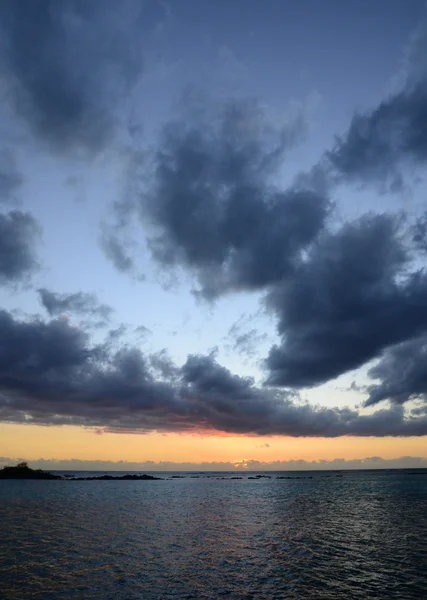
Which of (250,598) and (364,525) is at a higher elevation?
(250,598)

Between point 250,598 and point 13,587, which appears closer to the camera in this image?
point 250,598

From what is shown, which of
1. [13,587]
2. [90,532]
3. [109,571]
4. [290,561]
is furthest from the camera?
[90,532]

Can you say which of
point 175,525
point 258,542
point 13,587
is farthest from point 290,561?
point 175,525

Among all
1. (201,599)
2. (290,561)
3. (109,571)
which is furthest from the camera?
(290,561)

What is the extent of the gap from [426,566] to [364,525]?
1006 inches

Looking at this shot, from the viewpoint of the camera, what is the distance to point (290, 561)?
34.6 meters

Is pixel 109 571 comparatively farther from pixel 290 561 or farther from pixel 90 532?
pixel 90 532

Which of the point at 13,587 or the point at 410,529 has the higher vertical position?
the point at 13,587

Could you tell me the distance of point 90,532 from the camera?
4859cm

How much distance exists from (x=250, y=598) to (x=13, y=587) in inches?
613

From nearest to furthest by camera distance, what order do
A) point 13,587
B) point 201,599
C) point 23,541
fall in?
point 201,599
point 13,587
point 23,541

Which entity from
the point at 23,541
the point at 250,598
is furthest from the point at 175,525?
the point at 250,598

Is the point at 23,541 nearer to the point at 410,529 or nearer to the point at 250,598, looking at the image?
the point at 250,598

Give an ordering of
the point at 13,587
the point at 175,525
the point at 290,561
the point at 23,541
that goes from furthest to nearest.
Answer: the point at 175,525
the point at 23,541
the point at 290,561
the point at 13,587
